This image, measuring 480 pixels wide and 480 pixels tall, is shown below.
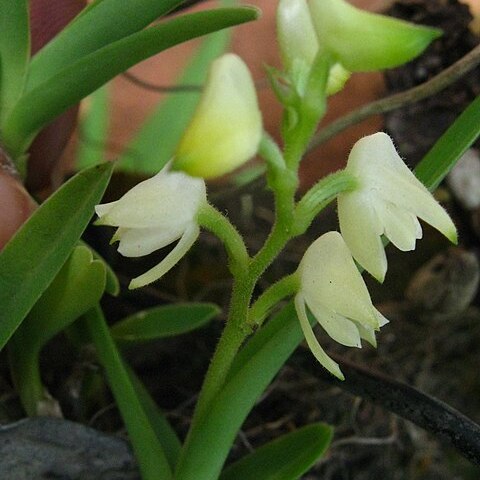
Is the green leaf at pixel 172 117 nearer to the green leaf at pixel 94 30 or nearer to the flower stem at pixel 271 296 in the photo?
the green leaf at pixel 94 30

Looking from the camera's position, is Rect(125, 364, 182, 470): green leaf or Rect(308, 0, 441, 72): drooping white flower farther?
Rect(125, 364, 182, 470): green leaf

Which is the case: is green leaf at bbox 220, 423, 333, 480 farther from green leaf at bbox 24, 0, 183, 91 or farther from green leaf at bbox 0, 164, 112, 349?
green leaf at bbox 24, 0, 183, 91

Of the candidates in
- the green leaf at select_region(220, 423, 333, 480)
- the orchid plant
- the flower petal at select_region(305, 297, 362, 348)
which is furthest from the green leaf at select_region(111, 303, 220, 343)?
the flower petal at select_region(305, 297, 362, 348)

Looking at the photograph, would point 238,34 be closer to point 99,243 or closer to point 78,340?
point 99,243

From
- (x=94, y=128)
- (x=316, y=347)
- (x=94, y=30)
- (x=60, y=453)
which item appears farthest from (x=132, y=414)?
(x=94, y=128)

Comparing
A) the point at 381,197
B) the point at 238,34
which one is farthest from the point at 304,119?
the point at 238,34

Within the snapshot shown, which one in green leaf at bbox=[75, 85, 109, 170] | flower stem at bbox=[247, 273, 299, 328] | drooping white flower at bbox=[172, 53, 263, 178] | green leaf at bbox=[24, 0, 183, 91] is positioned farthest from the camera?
green leaf at bbox=[75, 85, 109, 170]
